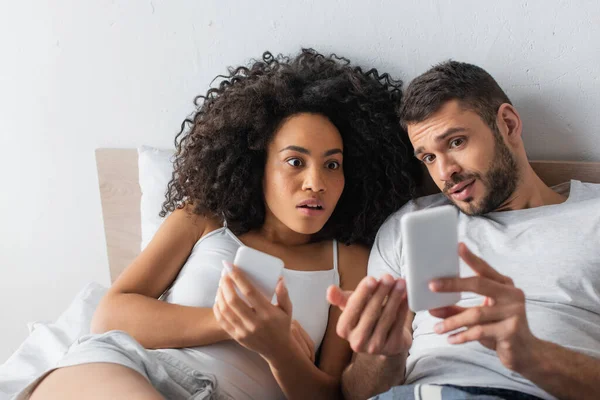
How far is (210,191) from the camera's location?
1599 mm

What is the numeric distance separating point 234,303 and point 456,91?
0.66m

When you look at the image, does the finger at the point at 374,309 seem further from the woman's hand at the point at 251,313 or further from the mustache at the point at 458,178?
the mustache at the point at 458,178

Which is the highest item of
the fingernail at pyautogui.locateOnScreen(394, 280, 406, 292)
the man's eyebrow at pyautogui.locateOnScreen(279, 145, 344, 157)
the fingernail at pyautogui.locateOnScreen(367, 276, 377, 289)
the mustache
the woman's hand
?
the man's eyebrow at pyautogui.locateOnScreen(279, 145, 344, 157)

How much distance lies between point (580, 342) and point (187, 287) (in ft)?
2.65

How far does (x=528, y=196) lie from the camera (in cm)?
145

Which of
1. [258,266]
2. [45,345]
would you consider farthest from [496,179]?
[45,345]

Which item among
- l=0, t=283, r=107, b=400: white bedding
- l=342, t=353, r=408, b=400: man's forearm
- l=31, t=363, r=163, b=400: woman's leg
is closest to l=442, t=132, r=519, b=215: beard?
l=342, t=353, r=408, b=400: man's forearm

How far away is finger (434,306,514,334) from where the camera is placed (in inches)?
38.4

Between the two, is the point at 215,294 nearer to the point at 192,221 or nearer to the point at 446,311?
the point at 192,221

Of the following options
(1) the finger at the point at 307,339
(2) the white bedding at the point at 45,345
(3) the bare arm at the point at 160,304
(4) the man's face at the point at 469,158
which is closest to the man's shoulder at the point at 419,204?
(4) the man's face at the point at 469,158

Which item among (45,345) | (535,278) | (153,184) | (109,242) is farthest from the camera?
(109,242)

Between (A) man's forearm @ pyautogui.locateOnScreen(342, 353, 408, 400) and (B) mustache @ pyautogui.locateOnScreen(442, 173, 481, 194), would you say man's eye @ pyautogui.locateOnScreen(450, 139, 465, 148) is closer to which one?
(B) mustache @ pyautogui.locateOnScreen(442, 173, 481, 194)

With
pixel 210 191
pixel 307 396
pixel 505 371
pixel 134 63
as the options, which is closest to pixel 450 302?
pixel 505 371

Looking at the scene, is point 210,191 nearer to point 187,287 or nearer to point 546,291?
point 187,287
